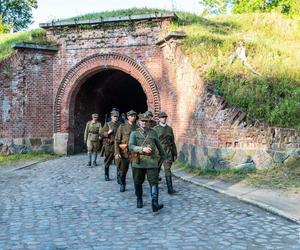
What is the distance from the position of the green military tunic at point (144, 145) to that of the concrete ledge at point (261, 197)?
195 centimetres

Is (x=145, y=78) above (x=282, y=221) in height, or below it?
above

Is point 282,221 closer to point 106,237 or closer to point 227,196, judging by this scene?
point 227,196

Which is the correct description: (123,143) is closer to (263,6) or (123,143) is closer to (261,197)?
(261,197)

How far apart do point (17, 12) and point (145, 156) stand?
126ft

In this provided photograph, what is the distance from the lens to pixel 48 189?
951 centimetres

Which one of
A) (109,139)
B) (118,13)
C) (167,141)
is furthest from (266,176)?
(118,13)

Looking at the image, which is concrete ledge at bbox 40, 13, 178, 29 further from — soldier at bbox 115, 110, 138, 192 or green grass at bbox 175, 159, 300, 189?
soldier at bbox 115, 110, 138, 192

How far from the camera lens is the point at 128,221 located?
6578 mm

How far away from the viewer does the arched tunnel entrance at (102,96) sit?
17578 mm

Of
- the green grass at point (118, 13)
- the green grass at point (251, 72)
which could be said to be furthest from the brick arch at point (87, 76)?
the green grass at point (118, 13)

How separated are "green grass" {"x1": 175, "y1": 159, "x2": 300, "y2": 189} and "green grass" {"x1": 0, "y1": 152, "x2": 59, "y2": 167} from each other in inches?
269

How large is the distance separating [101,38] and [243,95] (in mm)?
7096

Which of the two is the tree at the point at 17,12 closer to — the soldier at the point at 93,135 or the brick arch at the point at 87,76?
the brick arch at the point at 87,76

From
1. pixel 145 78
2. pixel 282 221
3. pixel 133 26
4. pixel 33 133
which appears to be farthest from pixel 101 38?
pixel 282 221
